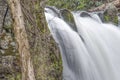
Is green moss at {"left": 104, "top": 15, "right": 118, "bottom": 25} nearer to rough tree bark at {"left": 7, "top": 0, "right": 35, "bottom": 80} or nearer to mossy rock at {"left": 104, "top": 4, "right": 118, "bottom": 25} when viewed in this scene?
mossy rock at {"left": 104, "top": 4, "right": 118, "bottom": 25}

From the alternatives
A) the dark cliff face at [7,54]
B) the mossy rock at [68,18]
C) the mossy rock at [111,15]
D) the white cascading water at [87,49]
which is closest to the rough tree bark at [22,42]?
the dark cliff face at [7,54]

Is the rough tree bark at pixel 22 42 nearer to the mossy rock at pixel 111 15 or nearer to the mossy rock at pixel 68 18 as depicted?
the mossy rock at pixel 68 18

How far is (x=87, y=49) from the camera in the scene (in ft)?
32.5

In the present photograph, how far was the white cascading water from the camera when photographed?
8695 millimetres

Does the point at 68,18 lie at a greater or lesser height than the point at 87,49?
greater

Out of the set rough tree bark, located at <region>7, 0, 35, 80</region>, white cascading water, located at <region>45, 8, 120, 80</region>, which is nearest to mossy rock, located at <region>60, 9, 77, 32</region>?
white cascading water, located at <region>45, 8, 120, 80</region>

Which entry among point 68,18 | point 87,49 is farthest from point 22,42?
point 68,18

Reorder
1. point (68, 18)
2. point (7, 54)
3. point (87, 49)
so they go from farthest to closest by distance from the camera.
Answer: point (68, 18), point (87, 49), point (7, 54)

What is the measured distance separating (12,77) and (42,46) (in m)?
0.73

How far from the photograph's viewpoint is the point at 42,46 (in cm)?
583

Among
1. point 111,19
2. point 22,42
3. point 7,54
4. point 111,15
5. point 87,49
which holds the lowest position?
point 22,42

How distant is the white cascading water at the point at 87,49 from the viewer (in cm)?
870

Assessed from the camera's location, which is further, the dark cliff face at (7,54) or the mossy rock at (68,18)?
the mossy rock at (68,18)

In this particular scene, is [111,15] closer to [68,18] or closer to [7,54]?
[68,18]
